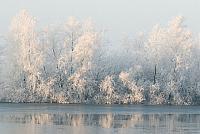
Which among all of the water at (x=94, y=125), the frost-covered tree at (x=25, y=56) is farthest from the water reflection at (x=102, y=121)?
the frost-covered tree at (x=25, y=56)

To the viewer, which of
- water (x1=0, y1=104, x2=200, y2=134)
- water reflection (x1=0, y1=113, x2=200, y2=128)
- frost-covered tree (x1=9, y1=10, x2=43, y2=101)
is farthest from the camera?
frost-covered tree (x1=9, y1=10, x2=43, y2=101)

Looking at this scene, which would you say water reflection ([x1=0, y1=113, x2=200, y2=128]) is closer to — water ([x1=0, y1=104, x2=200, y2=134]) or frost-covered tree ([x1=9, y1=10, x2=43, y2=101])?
water ([x1=0, y1=104, x2=200, y2=134])

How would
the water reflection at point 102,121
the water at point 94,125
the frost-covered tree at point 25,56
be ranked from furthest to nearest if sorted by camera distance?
the frost-covered tree at point 25,56 → the water reflection at point 102,121 → the water at point 94,125

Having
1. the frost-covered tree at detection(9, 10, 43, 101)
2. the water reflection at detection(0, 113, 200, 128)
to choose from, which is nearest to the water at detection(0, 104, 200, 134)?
the water reflection at detection(0, 113, 200, 128)

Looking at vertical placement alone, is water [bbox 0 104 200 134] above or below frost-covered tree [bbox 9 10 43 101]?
below

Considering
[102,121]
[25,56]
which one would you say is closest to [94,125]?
[102,121]

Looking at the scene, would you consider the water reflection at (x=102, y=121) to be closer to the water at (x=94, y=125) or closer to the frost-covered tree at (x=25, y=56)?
the water at (x=94, y=125)

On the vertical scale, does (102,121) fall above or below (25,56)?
below

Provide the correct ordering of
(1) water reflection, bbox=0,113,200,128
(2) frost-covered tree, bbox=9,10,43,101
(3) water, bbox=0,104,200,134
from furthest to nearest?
(2) frost-covered tree, bbox=9,10,43,101
(1) water reflection, bbox=0,113,200,128
(3) water, bbox=0,104,200,134

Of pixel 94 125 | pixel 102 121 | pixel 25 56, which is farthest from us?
pixel 25 56

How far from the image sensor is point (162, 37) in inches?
2795

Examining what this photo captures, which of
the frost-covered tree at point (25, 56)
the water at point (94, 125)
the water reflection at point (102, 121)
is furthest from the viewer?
the frost-covered tree at point (25, 56)

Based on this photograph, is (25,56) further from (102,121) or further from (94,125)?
(94,125)

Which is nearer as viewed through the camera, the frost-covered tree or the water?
the water
